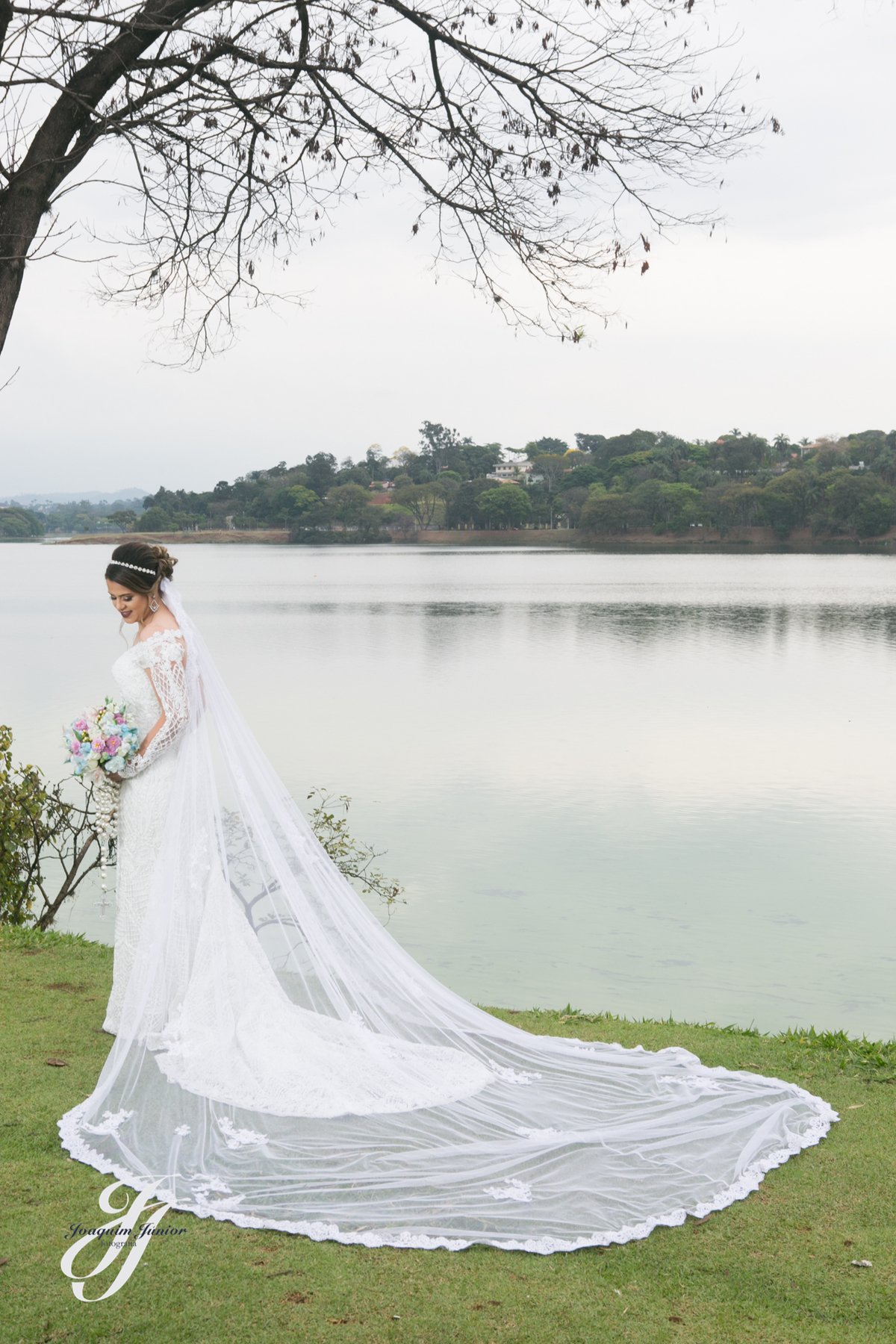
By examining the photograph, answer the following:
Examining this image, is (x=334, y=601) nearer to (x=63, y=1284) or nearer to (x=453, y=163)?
(x=453, y=163)

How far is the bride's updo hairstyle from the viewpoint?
14.4ft

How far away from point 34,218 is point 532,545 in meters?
90.9

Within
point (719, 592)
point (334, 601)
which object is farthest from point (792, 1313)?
point (719, 592)

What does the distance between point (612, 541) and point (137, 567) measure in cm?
9194

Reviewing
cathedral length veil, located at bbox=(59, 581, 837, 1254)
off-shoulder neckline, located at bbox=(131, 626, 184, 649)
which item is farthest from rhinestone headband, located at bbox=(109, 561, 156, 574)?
off-shoulder neckline, located at bbox=(131, 626, 184, 649)

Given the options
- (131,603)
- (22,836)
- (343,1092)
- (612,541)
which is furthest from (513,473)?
(343,1092)

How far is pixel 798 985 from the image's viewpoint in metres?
6.90

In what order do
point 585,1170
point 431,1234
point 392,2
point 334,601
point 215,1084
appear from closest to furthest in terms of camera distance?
point 431,1234, point 585,1170, point 215,1084, point 392,2, point 334,601

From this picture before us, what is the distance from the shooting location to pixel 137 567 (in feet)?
14.4

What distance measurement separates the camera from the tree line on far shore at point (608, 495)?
81562 mm

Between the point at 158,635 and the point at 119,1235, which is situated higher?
the point at 158,635

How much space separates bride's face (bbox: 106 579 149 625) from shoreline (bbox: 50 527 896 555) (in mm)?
63935

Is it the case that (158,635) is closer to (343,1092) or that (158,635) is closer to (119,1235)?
Result: (343,1092)

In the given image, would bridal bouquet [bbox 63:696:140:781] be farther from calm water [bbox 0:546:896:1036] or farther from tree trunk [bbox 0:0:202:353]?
calm water [bbox 0:546:896:1036]
